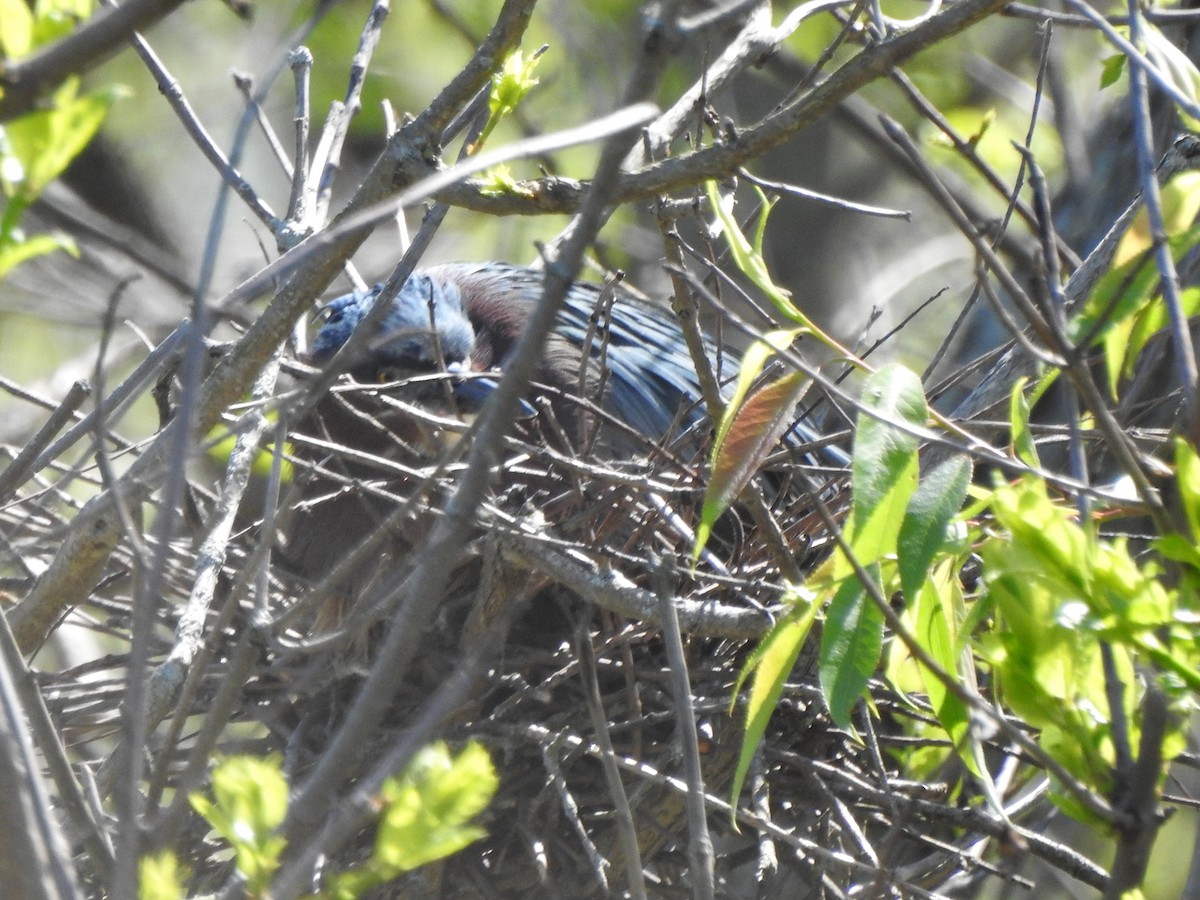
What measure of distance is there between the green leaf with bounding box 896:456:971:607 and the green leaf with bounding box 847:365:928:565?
0.03 metres

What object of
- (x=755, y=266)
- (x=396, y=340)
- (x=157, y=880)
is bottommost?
(x=157, y=880)

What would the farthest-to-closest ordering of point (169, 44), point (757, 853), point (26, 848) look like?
point (169, 44) → point (757, 853) → point (26, 848)

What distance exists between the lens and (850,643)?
1.70 m

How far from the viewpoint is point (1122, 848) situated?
141 centimetres

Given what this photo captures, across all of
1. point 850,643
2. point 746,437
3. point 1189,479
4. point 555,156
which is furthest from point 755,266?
point 555,156

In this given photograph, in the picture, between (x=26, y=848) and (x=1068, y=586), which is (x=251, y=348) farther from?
(x=1068, y=586)

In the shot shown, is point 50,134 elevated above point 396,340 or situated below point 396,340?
below

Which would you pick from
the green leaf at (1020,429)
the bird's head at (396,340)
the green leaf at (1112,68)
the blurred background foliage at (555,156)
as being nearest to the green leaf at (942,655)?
the green leaf at (1020,429)

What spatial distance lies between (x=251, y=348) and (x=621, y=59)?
375cm

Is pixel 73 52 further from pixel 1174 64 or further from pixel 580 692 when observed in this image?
pixel 580 692

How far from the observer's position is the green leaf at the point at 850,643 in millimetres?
1687

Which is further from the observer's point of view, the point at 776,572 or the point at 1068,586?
the point at 776,572

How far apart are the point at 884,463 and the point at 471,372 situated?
5.04 feet

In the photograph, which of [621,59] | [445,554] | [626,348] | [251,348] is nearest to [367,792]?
[445,554]
